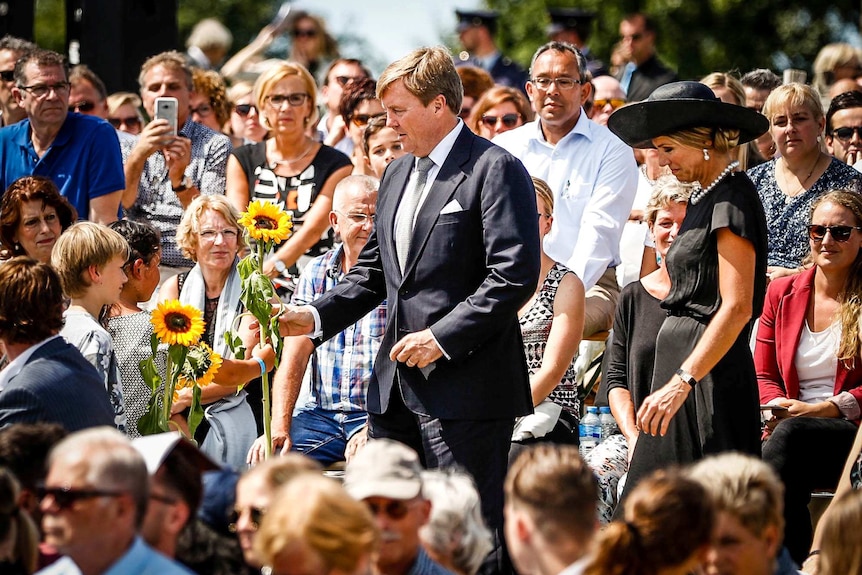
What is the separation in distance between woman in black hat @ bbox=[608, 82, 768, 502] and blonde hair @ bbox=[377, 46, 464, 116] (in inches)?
29.6

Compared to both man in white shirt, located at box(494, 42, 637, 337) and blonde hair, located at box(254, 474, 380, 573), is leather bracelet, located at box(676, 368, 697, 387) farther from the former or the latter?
man in white shirt, located at box(494, 42, 637, 337)

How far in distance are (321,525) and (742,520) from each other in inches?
47.1

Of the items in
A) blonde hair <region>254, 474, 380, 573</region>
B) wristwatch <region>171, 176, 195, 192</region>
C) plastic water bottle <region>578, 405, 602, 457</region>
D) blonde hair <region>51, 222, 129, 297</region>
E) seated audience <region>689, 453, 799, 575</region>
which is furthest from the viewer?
wristwatch <region>171, 176, 195, 192</region>

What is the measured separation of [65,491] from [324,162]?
14.4 ft

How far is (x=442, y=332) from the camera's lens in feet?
15.7

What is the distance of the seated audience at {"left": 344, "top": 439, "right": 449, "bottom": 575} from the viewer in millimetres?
3930

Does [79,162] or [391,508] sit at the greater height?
[79,162]

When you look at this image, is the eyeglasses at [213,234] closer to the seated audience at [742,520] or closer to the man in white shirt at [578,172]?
the man in white shirt at [578,172]


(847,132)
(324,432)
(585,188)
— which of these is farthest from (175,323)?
(847,132)

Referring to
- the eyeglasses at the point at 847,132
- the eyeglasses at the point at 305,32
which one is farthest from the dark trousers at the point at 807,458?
the eyeglasses at the point at 305,32

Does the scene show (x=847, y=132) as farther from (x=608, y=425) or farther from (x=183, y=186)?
(x=183, y=186)

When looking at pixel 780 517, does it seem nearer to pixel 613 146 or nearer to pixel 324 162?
pixel 613 146

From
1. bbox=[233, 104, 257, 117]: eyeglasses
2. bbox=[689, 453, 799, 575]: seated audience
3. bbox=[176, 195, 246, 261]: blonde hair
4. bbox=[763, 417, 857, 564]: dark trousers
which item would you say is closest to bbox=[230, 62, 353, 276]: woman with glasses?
bbox=[176, 195, 246, 261]: blonde hair

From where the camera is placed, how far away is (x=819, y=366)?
6.37 meters
